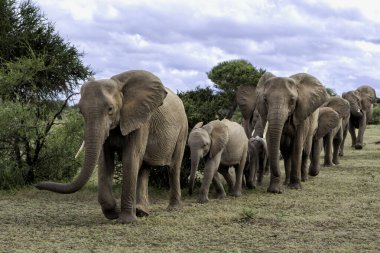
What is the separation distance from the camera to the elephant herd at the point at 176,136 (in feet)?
27.3

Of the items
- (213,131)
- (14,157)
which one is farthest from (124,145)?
(14,157)

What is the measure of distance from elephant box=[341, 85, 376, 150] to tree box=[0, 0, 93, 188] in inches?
406

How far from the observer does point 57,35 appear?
24.4 meters

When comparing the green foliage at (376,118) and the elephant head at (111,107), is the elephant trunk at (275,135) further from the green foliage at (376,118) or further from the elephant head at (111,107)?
the green foliage at (376,118)

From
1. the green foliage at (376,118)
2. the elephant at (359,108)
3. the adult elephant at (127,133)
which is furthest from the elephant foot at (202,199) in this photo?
the green foliage at (376,118)

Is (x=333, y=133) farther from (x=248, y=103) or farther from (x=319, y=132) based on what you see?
(x=248, y=103)

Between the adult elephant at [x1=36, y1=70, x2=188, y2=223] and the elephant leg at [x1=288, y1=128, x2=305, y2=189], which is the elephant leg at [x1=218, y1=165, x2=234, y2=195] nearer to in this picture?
the elephant leg at [x1=288, y1=128, x2=305, y2=189]

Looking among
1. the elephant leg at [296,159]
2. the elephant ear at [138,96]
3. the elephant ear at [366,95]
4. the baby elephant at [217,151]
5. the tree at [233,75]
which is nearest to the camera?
the elephant ear at [138,96]

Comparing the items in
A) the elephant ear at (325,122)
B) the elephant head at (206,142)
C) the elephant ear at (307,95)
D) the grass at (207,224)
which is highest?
the elephant ear at (307,95)

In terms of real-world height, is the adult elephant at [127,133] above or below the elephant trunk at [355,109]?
below

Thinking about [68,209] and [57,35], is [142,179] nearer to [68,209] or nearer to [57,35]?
[68,209]

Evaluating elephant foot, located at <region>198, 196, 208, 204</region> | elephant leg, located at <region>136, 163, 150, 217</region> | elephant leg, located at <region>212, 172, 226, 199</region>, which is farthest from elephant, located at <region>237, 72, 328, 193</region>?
elephant leg, located at <region>136, 163, 150, 217</region>

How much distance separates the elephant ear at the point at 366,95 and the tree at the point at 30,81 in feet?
37.4

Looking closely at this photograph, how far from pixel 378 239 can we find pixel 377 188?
5583 mm
